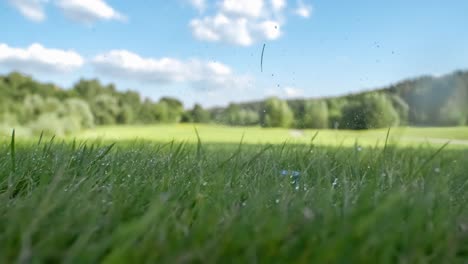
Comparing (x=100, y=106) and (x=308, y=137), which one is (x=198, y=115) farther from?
(x=100, y=106)

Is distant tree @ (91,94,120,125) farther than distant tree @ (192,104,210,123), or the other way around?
distant tree @ (91,94,120,125)

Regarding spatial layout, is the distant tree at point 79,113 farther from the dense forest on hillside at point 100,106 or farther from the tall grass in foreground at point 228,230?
the tall grass in foreground at point 228,230

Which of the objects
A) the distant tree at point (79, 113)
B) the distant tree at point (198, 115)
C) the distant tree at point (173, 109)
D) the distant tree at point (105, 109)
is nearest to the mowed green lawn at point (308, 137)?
the distant tree at point (198, 115)

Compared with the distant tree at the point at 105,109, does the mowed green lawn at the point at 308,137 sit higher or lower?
lower

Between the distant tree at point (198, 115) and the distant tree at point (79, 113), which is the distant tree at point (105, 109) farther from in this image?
the distant tree at point (198, 115)

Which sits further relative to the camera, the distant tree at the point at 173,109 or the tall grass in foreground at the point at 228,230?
the distant tree at the point at 173,109

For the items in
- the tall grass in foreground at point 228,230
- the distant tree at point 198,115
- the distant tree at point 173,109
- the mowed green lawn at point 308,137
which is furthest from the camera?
the distant tree at point 173,109

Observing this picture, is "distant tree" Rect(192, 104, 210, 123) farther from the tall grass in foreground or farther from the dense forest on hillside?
the dense forest on hillside

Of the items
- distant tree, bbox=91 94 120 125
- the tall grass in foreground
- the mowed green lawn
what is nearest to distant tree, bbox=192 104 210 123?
the mowed green lawn

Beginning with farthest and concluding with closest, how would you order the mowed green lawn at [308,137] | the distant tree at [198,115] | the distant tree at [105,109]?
the distant tree at [105,109] → the distant tree at [198,115] → the mowed green lawn at [308,137]

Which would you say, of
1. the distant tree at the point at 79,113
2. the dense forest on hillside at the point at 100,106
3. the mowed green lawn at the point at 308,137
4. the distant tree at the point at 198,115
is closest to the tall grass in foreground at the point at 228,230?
the mowed green lawn at the point at 308,137

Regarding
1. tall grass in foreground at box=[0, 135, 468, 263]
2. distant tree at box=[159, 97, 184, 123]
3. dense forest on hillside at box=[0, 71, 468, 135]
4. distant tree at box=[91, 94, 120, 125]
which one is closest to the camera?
tall grass in foreground at box=[0, 135, 468, 263]

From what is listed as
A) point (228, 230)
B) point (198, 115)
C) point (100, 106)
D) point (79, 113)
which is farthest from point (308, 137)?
point (100, 106)

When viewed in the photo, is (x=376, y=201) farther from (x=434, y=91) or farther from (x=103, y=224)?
(x=434, y=91)
